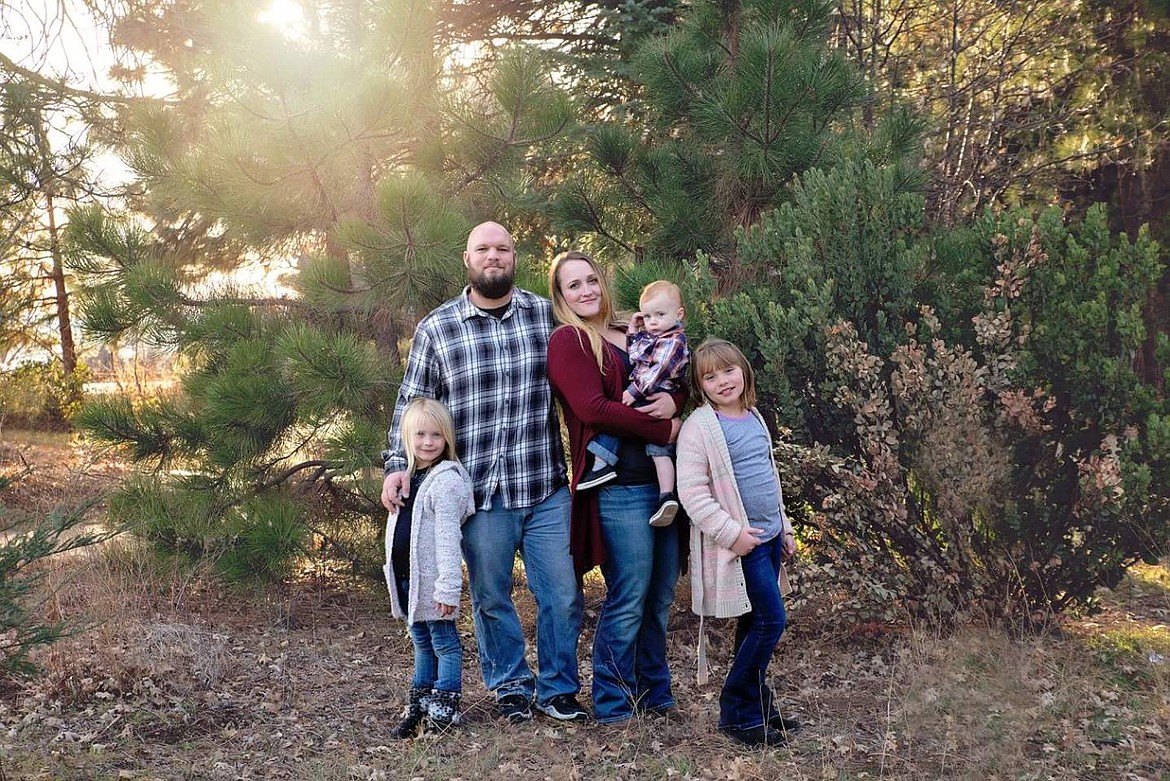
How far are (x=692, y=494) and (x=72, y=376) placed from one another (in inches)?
485

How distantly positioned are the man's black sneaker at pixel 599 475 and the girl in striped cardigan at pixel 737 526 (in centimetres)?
27

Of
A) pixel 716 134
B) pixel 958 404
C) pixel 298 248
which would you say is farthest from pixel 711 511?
pixel 298 248

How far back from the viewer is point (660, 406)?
379 cm

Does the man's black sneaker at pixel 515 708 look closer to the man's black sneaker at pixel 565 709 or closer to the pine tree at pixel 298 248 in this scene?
the man's black sneaker at pixel 565 709

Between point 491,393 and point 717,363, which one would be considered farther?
point 491,393

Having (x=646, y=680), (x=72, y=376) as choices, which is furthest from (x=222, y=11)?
(x=72, y=376)

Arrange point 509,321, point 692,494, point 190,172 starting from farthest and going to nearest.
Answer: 1. point 190,172
2. point 509,321
3. point 692,494

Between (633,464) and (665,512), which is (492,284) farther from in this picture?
(665,512)

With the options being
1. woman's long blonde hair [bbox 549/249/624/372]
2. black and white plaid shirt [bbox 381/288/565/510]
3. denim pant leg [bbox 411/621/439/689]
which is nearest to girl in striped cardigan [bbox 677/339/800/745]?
woman's long blonde hair [bbox 549/249/624/372]

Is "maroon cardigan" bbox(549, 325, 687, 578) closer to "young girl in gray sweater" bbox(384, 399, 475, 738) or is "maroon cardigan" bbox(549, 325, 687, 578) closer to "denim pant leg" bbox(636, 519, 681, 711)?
"denim pant leg" bbox(636, 519, 681, 711)

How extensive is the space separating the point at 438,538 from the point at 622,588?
71 centimetres

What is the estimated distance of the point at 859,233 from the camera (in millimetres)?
4988

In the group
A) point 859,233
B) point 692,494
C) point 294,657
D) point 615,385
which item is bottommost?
point 294,657

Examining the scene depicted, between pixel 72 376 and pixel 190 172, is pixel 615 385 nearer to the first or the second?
pixel 190 172
